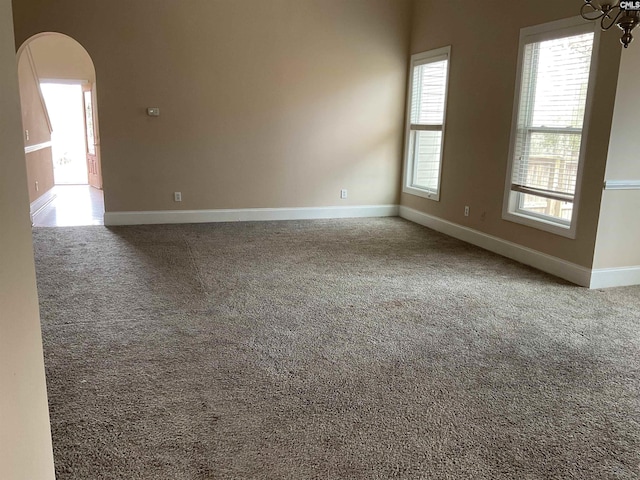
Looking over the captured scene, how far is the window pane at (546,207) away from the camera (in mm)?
4691

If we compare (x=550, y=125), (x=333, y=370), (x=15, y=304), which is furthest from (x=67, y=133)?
(x=15, y=304)

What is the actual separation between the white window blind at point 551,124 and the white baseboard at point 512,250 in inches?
14.9

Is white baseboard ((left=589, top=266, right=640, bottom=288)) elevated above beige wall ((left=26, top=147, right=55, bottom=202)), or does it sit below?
below

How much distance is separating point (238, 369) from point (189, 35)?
4823 millimetres

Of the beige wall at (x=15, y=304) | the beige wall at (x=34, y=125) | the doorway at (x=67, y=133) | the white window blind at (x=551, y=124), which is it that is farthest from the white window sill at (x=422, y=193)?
the doorway at (x=67, y=133)

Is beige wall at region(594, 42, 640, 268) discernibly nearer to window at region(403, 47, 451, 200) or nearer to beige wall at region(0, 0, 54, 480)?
window at region(403, 47, 451, 200)

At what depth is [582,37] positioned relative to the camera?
436 centimetres

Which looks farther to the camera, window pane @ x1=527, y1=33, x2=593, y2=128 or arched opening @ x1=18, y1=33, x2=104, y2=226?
arched opening @ x1=18, y1=33, x2=104, y2=226

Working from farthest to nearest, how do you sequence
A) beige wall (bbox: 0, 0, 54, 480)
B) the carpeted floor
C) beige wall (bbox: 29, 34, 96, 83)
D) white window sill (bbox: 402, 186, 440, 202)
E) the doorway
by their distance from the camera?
the doorway → beige wall (bbox: 29, 34, 96, 83) → white window sill (bbox: 402, 186, 440, 202) → the carpeted floor → beige wall (bbox: 0, 0, 54, 480)

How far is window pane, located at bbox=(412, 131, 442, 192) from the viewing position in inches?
264

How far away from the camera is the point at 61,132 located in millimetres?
11516

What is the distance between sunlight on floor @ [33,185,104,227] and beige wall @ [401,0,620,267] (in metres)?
4.47

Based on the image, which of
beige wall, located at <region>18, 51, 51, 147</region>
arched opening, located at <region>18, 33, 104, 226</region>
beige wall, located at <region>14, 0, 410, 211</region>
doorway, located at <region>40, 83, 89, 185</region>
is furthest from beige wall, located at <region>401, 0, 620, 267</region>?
doorway, located at <region>40, 83, 89, 185</region>

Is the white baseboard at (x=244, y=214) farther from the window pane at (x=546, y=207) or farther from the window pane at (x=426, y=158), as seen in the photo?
the window pane at (x=546, y=207)
